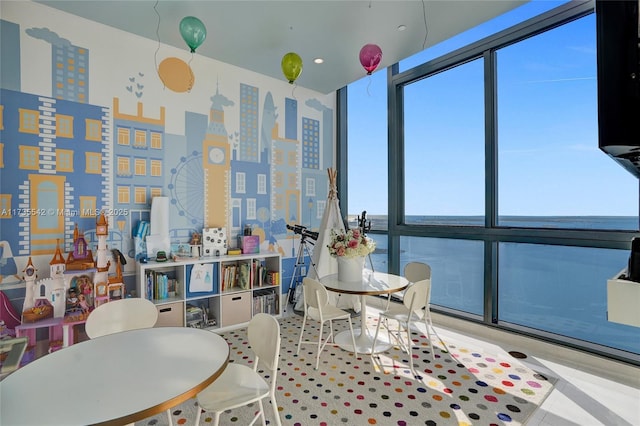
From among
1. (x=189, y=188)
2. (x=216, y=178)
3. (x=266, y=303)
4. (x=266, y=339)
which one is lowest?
(x=266, y=303)

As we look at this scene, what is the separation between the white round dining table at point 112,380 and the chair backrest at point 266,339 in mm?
210

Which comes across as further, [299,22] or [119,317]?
[299,22]

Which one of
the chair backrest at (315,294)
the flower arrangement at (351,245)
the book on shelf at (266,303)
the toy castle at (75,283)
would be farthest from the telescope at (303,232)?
the toy castle at (75,283)

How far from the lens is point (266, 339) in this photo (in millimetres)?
1825

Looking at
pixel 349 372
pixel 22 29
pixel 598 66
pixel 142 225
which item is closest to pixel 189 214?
pixel 142 225

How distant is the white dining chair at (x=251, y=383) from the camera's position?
1630mm

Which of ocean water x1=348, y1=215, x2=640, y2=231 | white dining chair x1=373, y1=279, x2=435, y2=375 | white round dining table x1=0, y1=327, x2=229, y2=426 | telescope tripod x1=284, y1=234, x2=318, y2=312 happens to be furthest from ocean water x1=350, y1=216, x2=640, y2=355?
white round dining table x1=0, y1=327, x2=229, y2=426

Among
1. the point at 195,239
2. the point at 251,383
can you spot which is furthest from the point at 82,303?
the point at 251,383

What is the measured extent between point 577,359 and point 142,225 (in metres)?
4.33

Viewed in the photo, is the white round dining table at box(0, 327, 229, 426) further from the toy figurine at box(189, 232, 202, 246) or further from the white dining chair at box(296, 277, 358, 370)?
the toy figurine at box(189, 232, 202, 246)

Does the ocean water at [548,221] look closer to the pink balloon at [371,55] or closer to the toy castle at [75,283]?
the pink balloon at [371,55]

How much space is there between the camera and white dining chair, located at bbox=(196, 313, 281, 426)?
5.35 feet

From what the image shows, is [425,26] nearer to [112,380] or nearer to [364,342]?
[364,342]

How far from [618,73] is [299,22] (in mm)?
2643
